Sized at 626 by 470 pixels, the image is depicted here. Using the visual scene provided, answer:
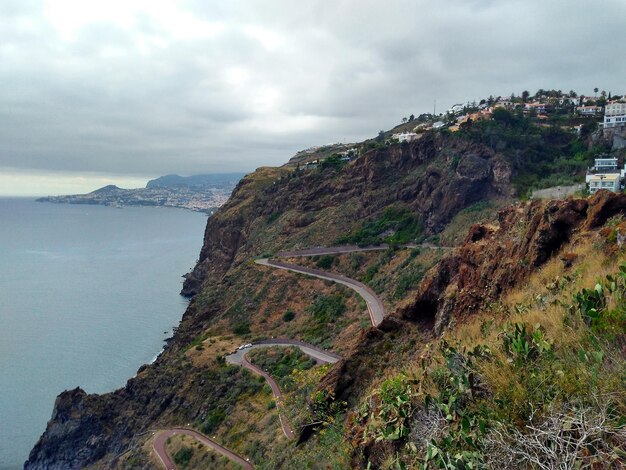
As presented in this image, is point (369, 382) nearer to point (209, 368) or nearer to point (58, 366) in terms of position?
point (209, 368)

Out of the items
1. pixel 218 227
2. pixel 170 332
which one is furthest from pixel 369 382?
pixel 218 227

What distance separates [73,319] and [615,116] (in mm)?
63678

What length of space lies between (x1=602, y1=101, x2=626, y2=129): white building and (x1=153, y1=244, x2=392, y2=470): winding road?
21640 mm

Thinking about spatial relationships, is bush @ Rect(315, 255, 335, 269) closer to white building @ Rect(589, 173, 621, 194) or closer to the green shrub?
the green shrub

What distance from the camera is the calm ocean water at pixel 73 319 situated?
3797 cm

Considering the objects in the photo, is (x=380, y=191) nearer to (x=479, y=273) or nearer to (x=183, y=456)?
(x=183, y=456)

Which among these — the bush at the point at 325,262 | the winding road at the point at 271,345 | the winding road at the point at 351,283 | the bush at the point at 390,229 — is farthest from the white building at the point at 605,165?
the winding road at the point at 271,345

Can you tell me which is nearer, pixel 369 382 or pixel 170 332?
pixel 369 382

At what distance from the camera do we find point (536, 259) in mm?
9969

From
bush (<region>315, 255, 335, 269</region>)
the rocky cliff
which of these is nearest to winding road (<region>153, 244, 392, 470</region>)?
bush (<region>315, 255, 335, 269</region>)

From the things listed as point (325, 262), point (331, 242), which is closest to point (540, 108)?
point (331, 242)

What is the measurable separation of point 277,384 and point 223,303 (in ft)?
68.0

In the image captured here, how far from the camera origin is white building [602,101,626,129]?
42.2m

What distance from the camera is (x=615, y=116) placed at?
141ft
